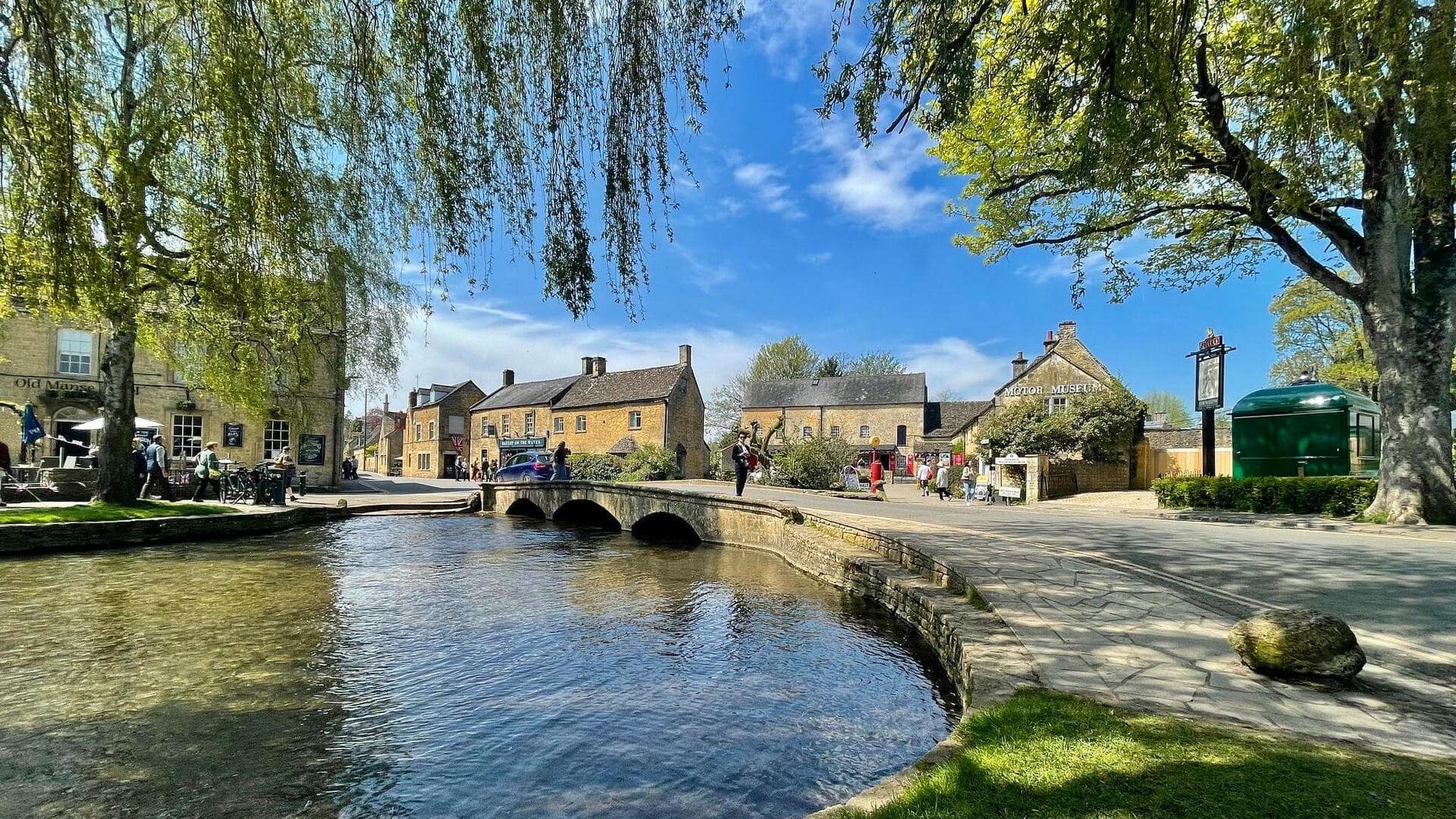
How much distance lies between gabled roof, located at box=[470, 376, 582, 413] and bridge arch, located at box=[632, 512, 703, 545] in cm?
2856

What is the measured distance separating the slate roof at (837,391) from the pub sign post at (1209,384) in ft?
93.4

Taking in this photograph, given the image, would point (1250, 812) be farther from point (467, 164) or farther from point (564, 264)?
point (467, 164)

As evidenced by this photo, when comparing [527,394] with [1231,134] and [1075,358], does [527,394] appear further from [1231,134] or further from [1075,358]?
[1231,134]

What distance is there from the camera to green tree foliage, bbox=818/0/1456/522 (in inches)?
154

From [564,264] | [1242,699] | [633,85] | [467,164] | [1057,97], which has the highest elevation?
[1057,97]

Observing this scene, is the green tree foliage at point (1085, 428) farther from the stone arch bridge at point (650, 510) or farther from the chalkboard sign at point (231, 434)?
the chalkboard sign at point (231, 434)

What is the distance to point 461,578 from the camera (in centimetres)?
1098

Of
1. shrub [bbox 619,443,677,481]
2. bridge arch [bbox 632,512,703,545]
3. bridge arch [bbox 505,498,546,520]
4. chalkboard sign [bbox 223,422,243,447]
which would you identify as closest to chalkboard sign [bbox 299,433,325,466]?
chalkboard sign [bbox 223,422,243,447]

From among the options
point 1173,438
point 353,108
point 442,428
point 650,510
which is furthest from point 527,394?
point 353,108

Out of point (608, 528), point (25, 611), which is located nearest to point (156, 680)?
point (25, 611)

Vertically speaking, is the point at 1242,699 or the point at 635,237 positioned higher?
the point at 635,237

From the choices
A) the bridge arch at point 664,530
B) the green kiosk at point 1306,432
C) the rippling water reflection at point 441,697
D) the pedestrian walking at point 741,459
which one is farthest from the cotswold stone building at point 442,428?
the green kiosk at point 1306,432

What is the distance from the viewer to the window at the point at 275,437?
91.0ft

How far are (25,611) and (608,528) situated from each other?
1426cm
